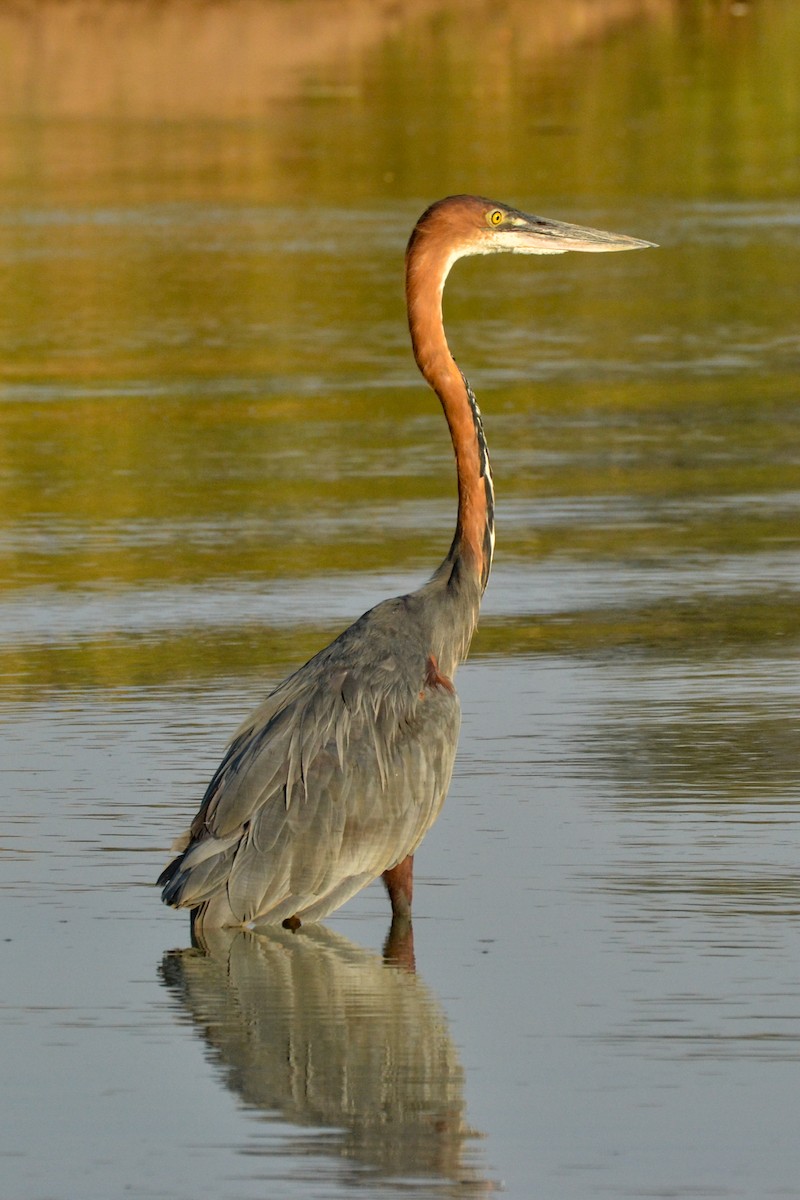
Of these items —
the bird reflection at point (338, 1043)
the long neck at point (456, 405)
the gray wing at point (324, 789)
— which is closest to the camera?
the bird reflection at point (338, 1043)

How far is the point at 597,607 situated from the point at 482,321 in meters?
8.36

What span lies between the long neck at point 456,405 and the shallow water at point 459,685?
885 mm

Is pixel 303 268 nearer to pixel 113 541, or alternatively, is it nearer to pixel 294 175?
pixel 294 175

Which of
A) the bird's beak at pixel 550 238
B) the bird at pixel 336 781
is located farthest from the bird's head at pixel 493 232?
the bird at pixel 336 781

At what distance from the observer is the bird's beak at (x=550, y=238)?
8.50 metres

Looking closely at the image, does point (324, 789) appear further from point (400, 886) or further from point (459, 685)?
point (459, 685)

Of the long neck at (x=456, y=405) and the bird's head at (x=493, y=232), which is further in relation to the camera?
the bird's head at (x=493, y=232)

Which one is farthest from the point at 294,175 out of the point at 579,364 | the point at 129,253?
the point at 579,364

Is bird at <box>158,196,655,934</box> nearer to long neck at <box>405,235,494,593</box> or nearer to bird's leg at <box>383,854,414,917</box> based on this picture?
bird's leg at <box>383,854,414,917</box>

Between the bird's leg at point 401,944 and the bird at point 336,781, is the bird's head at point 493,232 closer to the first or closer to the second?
the bird at point 336,781

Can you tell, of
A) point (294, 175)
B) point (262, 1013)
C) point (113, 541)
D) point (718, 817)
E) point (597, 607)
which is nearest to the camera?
point (262, 1013)

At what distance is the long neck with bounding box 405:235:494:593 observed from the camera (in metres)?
7.75

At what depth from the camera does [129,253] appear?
22.4 m

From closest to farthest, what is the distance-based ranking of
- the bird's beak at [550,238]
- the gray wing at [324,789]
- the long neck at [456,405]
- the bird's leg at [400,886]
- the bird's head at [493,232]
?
the gray wing at [324,789], the bird's leg at [400,886], the long neck at [456,405], the bird's head at [493,232], the bird's beak at [550,238]
